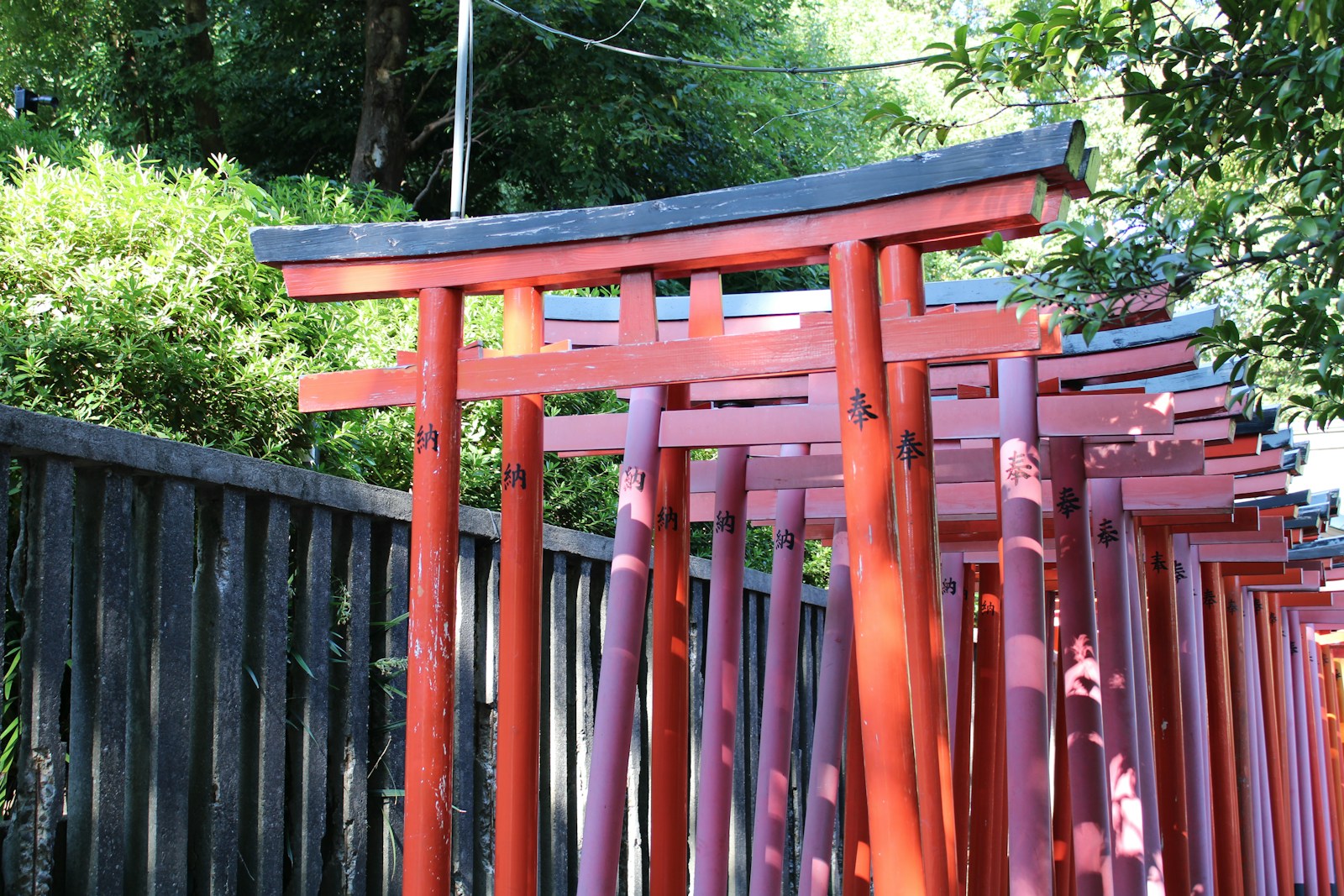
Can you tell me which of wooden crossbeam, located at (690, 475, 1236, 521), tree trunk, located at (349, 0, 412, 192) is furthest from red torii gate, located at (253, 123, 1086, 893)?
tree trunk, located at (349, 0, 412, 192)

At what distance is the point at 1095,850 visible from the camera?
14.0ft

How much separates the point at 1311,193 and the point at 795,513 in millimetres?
2742

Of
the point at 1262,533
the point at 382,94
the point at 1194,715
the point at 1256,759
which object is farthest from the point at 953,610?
the point at 382,94

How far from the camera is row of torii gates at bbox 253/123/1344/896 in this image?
9.66 feet

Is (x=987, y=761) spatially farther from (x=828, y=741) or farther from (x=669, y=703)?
(x=669, y=703)

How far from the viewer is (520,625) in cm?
345

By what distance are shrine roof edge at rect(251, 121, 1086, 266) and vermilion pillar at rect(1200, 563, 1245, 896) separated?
511 centimetres

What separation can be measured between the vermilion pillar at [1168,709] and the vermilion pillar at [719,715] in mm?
2258

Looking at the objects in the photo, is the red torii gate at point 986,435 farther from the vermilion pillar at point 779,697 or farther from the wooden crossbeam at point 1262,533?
the wooden crossbeam at point 1262,533

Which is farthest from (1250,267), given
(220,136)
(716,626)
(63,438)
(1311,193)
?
(220,136)

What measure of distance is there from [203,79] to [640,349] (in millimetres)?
6942

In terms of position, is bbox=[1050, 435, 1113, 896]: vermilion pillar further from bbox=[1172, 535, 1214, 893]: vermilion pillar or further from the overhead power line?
the overhead power line

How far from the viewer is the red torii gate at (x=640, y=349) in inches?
111

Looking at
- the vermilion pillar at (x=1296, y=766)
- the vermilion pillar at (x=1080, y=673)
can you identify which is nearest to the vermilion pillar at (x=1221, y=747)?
the vermilion pillar at (x=1080, y=673)
